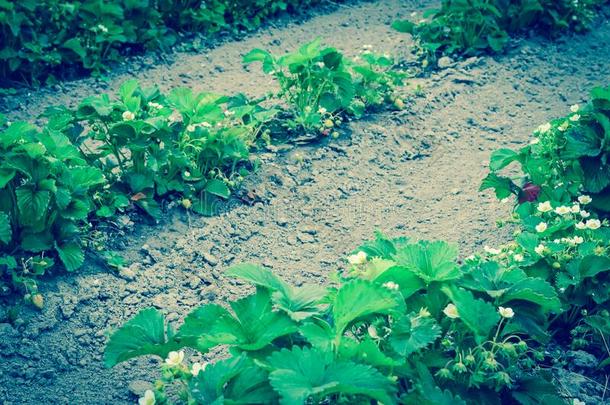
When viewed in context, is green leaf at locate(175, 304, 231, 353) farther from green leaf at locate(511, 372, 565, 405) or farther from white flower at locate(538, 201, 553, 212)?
white flower at locate(538, 201, 553, 212)

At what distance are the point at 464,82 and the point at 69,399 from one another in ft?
11.3

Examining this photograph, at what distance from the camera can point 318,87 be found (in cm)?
426

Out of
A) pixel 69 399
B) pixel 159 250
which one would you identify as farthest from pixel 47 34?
pixel 69 399

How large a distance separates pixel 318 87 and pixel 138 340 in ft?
7.93

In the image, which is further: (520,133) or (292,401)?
(520,133)

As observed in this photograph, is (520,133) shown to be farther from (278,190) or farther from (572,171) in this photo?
(278,190)

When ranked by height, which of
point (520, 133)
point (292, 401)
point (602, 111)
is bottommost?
point (520, 133)

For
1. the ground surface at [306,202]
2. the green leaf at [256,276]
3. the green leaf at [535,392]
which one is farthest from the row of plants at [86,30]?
the green leaf at [535,392]

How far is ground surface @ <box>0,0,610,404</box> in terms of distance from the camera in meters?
2.77

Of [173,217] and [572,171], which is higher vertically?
[572,171]

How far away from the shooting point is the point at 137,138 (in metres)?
3.34

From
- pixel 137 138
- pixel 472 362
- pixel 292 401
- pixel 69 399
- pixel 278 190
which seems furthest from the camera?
pixel 278 190

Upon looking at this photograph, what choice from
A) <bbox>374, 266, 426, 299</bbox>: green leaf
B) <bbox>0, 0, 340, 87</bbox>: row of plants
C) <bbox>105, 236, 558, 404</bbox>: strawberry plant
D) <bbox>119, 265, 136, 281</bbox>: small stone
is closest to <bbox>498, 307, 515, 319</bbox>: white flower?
<bbox>105, 236, 558, 404</bbox>: strawberry plant

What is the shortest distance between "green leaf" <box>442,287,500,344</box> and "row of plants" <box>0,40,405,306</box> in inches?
64.7
